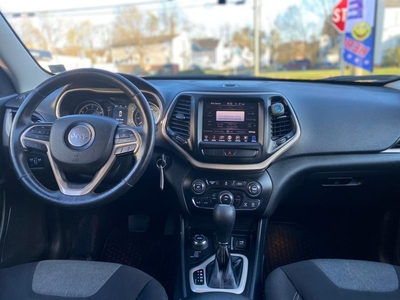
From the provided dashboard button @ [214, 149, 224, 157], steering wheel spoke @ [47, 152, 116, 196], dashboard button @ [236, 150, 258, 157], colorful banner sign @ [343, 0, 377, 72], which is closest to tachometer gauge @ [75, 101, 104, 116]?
steering wheel spoke @ [47, 152, 116, 196]

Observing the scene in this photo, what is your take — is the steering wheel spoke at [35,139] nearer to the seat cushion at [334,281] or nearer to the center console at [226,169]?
the center console at [226,169]

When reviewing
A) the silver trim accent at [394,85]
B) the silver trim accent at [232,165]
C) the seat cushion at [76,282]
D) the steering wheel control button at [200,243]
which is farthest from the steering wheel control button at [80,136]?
the silver trim accent at [394,85]

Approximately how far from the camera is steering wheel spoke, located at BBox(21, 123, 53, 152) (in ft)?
5.27

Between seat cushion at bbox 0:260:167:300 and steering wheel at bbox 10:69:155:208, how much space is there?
40cm

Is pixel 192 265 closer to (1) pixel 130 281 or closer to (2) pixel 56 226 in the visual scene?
(1) pixel 130 281

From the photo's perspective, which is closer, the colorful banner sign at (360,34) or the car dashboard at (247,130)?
the car dashboard at (247,130)

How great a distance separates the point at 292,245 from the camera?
2.64m

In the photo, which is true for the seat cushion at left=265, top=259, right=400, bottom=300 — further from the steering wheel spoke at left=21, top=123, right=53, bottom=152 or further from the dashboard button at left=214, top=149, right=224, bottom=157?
the steering wheel spoke at left=21, top=123, right=53, bottom=152

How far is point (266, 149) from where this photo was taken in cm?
189

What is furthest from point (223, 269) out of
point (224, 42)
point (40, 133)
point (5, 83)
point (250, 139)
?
point (224, 42)

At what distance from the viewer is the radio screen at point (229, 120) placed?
1.91 m

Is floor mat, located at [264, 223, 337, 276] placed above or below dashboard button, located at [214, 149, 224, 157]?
below

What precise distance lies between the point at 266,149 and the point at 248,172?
0.16 metres

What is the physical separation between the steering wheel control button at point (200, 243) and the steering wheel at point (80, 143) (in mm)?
785
